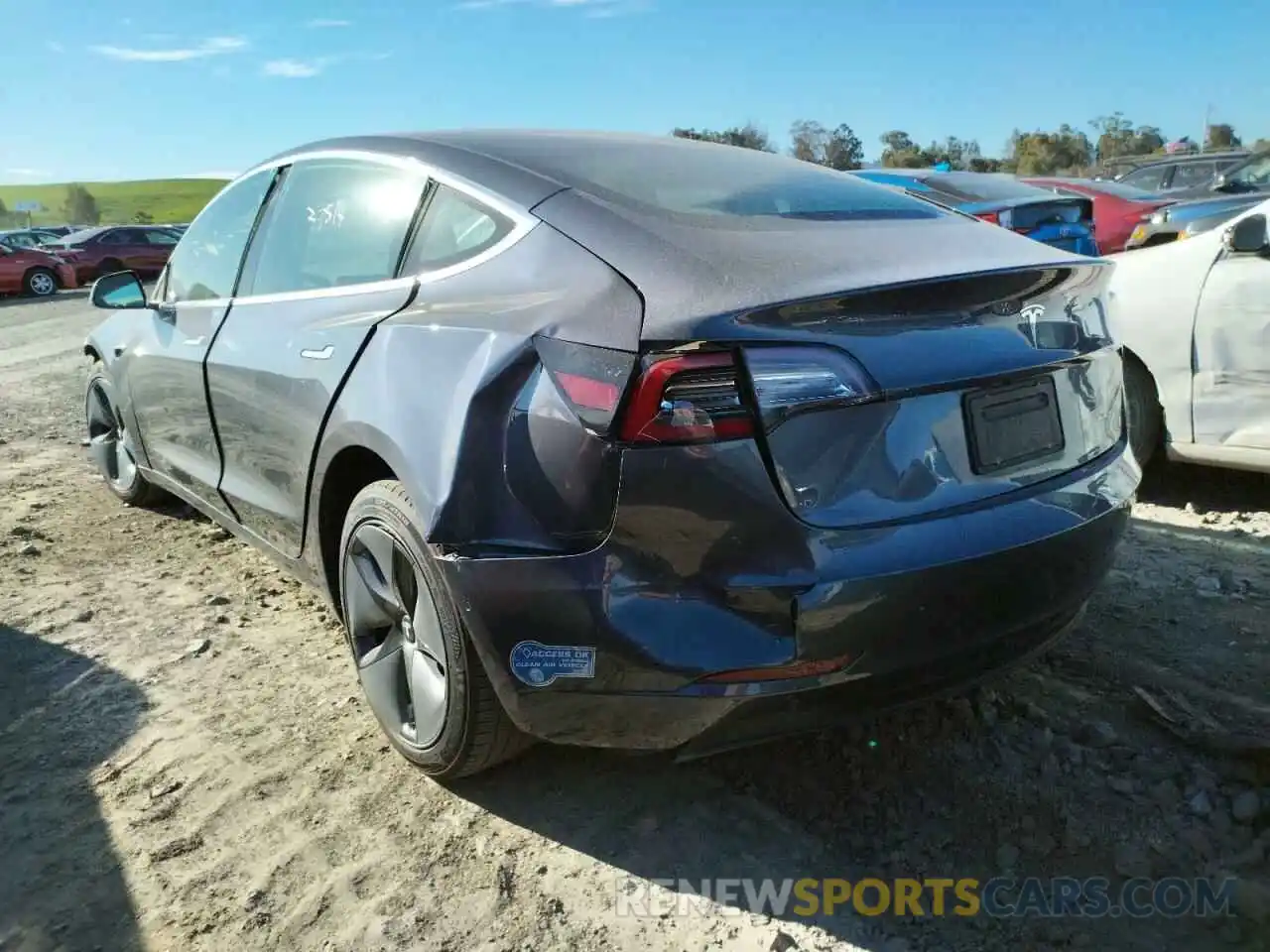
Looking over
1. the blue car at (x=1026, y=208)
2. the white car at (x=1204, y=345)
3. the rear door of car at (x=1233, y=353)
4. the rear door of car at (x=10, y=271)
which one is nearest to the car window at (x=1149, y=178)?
the blue car at (x=1026, y=208)

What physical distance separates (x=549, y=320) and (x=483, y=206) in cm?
57

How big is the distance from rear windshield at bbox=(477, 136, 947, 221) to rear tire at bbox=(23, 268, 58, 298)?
24601 millimetres

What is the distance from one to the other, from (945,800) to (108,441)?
14.7ft

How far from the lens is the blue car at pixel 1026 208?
8.41 m

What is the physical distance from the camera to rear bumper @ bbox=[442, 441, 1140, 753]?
1.93m

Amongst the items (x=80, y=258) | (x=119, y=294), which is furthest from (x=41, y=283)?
Answer: (x=119, y=294)

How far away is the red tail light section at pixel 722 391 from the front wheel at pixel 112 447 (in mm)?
3662

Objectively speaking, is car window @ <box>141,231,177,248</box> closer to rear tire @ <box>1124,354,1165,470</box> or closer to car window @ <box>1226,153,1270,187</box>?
car window @ <box>1226,153,1270,187</box>

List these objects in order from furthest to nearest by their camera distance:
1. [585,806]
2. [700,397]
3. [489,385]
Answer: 1. [585,806]
2. [489,385]
3. [700,397]

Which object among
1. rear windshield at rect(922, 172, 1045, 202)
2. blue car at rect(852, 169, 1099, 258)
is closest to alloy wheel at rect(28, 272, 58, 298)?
blue car at rect(852, 169, 1099, 258)

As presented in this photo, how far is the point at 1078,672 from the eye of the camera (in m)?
2.98

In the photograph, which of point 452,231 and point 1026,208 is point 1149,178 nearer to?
point 1026,208

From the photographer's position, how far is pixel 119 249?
25344mm

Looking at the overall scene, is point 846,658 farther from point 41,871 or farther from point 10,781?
point 10,781
